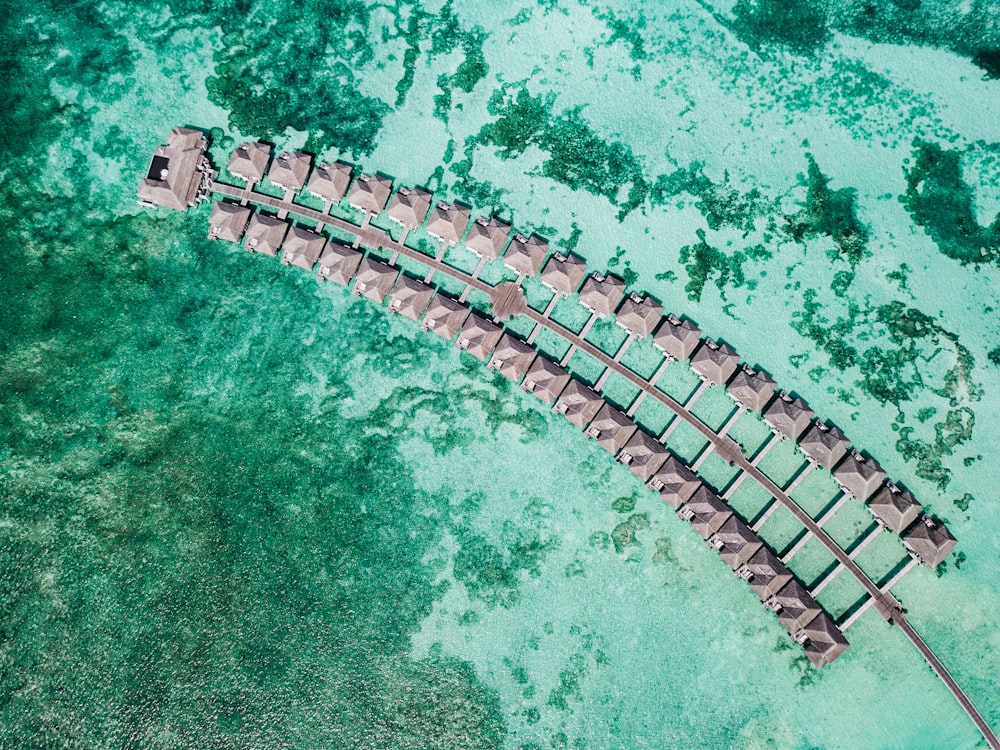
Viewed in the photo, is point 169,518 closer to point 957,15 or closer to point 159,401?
point 159,401

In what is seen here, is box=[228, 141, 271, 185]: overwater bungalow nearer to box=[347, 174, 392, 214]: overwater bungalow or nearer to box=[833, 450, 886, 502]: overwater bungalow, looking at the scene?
box=[347, 174, 392, 214]: overwater bungalow

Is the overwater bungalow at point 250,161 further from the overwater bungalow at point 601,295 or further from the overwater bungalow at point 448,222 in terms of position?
the overwater bungalow at point 601,295

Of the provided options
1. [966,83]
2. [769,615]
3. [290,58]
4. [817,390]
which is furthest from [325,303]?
[966,83]

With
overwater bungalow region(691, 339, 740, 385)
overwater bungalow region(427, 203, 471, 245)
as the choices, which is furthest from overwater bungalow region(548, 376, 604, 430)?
overwater bungalow region(427, 203, 471, 245)

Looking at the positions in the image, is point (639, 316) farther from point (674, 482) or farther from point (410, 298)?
point (410, 298)

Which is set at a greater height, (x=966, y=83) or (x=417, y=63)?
(x=966, y=83)

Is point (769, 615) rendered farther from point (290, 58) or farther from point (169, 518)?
point (290, 58)

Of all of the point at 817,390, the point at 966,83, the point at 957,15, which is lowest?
the point at 817,390
